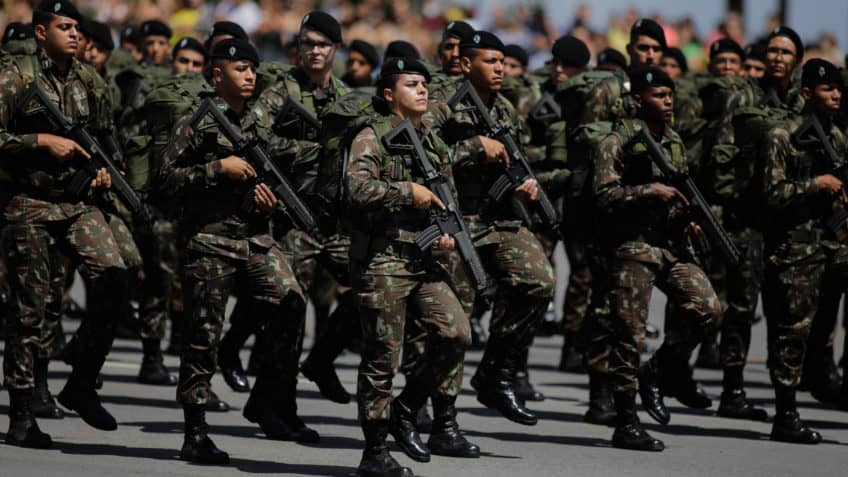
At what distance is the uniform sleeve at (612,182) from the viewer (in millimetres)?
9484

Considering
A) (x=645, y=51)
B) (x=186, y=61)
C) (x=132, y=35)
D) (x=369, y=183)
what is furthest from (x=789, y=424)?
(x=132, y=35)

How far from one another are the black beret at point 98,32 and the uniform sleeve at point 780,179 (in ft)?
16.8

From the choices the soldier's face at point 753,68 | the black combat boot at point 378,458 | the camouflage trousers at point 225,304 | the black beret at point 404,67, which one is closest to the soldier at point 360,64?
the soldier's face at point 753,68

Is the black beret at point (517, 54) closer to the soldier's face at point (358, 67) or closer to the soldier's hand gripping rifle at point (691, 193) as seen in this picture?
the soldier's face at point (358, 67)

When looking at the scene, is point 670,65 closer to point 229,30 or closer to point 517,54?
point 517,54

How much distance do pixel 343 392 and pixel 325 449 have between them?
120 cm

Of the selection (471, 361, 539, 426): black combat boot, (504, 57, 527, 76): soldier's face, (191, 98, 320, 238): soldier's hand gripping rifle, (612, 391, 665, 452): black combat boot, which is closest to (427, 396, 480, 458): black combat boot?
(471, 361, 539, 426): black combat boot

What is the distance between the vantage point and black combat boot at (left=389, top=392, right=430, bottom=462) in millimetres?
8781

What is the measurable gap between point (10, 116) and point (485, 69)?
2.80 meters

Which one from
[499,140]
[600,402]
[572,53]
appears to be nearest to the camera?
[499,140]

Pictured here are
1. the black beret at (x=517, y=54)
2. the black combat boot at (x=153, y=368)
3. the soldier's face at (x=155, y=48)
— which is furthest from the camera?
the soldier's face at (x=155, y=48)

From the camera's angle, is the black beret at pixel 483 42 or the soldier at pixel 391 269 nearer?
the soldier at pixel 391 269

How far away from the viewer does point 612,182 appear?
9.51 metres

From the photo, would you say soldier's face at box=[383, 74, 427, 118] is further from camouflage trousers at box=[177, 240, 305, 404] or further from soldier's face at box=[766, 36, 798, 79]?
soldier's face at box=[766, 36, 798, 79]
